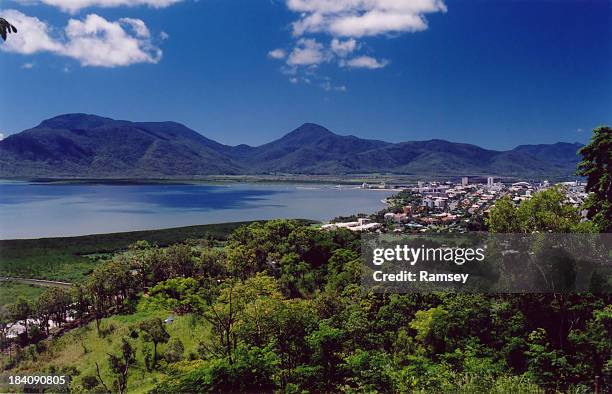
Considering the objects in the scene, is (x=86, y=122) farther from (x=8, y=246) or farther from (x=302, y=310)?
(x=302, y=310)

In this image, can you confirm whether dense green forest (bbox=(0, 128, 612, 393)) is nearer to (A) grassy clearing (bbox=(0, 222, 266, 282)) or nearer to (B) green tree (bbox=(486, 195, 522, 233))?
(B) green tree (bbox=(486, 195, 522, 233))

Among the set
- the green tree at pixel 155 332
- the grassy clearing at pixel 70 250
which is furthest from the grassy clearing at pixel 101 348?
the grassy clearing at pixel 70 250

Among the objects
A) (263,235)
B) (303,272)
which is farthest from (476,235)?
(263,235)

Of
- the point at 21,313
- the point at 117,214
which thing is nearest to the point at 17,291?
the point at 21,313

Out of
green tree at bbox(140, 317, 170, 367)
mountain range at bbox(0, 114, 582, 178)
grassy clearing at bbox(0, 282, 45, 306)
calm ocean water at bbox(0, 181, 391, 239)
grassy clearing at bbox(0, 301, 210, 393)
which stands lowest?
grassy clearing at bbox(0, 282, 45, 306)

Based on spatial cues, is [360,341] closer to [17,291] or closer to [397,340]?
[397,340]

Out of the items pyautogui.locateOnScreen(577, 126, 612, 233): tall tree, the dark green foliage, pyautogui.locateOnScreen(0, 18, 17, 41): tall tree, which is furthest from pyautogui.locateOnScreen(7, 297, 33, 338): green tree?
pyautogui.locateOnScreen(577, 126, 612, 233): tall tree

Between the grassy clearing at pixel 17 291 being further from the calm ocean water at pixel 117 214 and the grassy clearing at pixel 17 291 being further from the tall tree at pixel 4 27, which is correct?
the tall tree at pixel 4 27
